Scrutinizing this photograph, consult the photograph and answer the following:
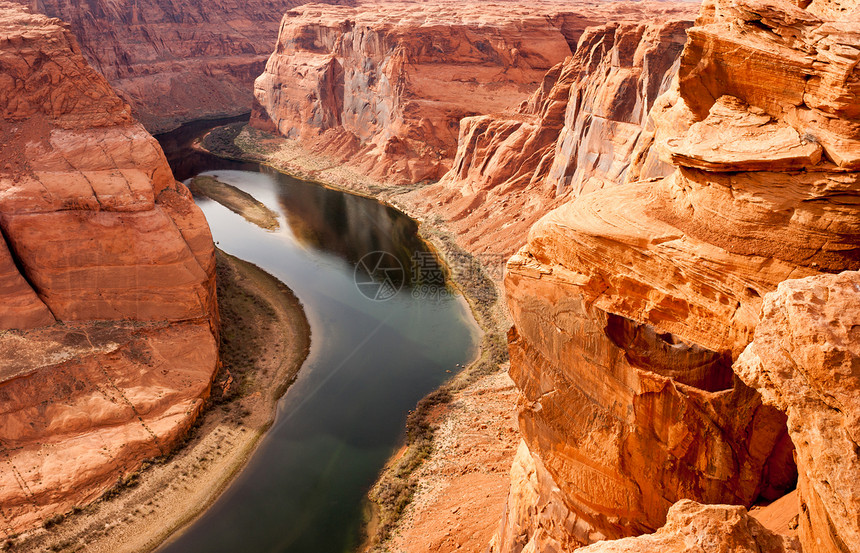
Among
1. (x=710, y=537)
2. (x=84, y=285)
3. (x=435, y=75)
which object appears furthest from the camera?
(x=435, y=75)

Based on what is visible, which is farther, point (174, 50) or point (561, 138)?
point (174, 50)

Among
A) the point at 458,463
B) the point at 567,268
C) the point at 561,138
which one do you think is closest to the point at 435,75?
the point at 561,138

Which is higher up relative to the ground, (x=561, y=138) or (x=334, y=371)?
(x=561, y=138)

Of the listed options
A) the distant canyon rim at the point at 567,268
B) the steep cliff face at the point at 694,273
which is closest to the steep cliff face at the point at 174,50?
the distant canyon rim at the point at 567,268

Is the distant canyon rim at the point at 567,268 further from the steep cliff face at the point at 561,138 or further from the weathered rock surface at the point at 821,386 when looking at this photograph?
the steep cliff face at the point at 561,138

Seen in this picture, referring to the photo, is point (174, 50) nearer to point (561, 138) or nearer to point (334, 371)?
point (561, 138)

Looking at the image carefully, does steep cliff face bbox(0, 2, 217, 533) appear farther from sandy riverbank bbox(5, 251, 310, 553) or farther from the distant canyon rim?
sandy riverbank bbox(5, 251, 310, 553)
